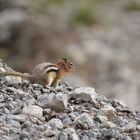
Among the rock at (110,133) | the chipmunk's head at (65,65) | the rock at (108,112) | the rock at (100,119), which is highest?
the chipmunk's head at (65,65)

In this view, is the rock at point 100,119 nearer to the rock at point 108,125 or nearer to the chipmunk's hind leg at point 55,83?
the rock at point 108,125

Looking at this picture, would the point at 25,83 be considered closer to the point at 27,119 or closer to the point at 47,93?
the point at 47,93

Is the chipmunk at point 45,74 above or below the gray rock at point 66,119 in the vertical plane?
above

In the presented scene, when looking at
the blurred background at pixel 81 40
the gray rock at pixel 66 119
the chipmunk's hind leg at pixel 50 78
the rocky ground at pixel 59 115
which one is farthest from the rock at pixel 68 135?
the blurred background at pixel 81 40

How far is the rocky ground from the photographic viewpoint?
745 centimetres

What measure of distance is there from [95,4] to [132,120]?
2452cm

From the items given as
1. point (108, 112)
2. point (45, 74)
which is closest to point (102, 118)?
point (108, 112)

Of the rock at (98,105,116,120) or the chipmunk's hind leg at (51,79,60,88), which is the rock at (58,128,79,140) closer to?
the rock at (98,105,116,120)

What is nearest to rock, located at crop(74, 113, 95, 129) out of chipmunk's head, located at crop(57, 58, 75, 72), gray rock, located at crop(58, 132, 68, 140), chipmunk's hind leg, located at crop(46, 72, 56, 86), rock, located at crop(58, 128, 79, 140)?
rock, located at crop(58, 128, 79, 140)

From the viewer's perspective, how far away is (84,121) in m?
7.83

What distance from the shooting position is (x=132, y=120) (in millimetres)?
8219

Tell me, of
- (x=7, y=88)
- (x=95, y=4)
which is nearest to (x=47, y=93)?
(x=7, y=88)

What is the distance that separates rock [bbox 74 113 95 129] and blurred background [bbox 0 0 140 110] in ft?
43.3

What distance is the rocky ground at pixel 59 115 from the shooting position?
7.45 meters
